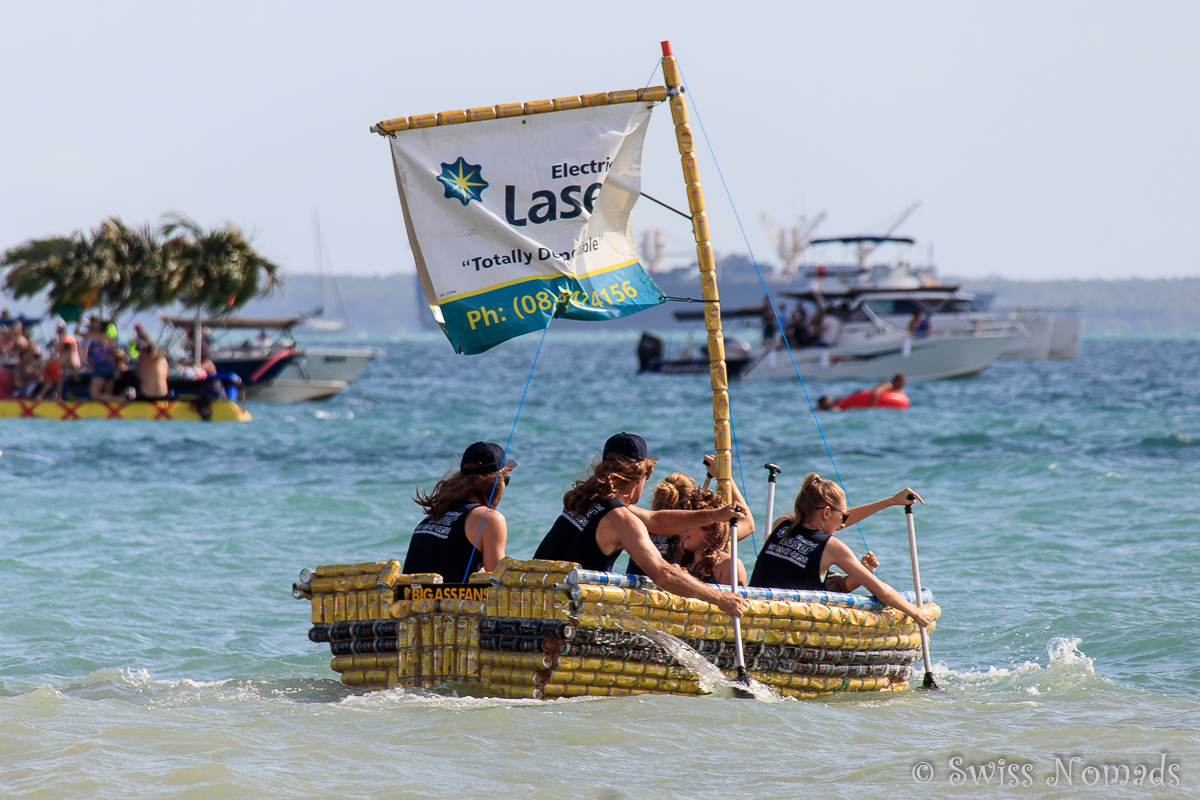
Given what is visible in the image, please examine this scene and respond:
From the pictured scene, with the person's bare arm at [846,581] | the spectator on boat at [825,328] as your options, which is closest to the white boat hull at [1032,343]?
the spectator on boat at [825,328]

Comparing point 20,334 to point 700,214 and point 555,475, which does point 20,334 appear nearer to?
point 555,475

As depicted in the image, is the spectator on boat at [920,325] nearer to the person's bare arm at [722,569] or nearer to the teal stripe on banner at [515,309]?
the person's bare arm at [722,569]

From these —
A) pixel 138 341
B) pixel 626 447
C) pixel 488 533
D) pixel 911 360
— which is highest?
pixel 138 341

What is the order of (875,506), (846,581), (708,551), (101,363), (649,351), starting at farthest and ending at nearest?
1. (649,351)
2. (101,363)
3. (846,581)
4. (875,506)
5. (708,551)

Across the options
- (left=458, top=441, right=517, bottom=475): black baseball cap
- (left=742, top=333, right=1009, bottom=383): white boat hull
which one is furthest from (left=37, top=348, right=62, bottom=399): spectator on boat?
(left=742, top=333, right=1009, bottom=383): white boat hull

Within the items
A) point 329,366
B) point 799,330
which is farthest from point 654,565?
point 799,330

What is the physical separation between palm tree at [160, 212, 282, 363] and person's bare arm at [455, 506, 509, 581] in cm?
2475

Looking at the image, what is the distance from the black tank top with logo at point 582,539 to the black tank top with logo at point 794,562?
112cm

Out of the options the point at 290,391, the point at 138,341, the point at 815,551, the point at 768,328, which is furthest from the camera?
the point at 768,328

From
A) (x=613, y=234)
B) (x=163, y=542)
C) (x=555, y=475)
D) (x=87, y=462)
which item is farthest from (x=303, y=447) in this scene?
(x=613, y=234)

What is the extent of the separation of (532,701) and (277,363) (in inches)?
1056

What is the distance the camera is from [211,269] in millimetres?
29859

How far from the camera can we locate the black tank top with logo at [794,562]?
22.9 ft

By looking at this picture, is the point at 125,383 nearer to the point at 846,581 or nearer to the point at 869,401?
the point at 869,401
